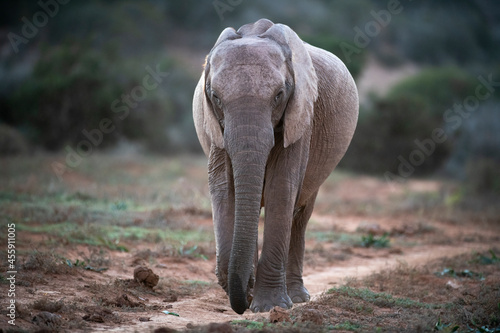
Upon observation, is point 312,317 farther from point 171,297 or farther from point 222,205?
point 171,297

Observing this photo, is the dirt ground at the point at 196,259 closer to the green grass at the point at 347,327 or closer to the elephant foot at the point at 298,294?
the green grass at the point at 347,327

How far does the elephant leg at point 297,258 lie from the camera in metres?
6.30

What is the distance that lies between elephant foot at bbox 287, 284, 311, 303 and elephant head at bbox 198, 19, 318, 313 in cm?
145

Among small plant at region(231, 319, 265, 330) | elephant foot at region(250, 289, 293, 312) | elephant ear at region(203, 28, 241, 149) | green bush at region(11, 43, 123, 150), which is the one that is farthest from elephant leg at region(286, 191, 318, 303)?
green bush at region(11, 43, 123, 150)

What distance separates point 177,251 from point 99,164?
8907 mm

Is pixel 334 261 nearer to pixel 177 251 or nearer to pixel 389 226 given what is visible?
Answer: pixel 177 251

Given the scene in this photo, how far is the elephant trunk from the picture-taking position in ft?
15.3

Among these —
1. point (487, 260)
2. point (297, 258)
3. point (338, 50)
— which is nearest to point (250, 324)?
point (297, 258)

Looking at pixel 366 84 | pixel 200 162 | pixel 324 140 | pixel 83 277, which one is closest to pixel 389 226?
pixel 324 140

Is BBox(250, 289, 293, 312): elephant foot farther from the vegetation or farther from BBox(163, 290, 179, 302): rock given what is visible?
the vegetation

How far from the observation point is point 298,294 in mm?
6297

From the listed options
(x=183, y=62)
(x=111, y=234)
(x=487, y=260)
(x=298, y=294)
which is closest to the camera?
(x=298, y=294)

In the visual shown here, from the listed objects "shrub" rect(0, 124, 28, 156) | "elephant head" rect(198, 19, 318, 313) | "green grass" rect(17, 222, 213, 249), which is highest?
"shrub" rect(0, 124, 28, 156)

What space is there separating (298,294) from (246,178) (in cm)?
210
